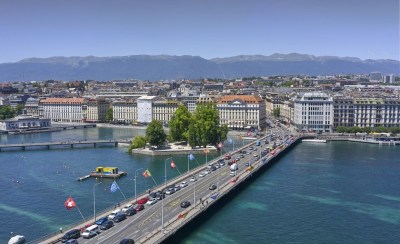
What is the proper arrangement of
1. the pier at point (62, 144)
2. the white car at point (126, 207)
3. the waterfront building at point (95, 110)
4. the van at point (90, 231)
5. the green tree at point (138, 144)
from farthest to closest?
1. the waterfront building at point (95, 110)
2. the pier at point (62, 144)
3. the green tree at point (138, 144)
4. the white car at point (126, 207)
5. the van at point (90, 231)

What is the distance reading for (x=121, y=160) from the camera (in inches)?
2783

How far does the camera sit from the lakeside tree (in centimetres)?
7712

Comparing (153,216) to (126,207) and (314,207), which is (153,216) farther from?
(314,207)

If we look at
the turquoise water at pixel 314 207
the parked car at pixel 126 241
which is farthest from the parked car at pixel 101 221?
the turquoise water at pixel 314 207

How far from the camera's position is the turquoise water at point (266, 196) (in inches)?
1522

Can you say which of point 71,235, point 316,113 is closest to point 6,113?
point 316,113

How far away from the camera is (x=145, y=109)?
399 ft

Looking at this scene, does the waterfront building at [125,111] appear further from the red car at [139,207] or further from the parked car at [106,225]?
the parked car at [106,225]

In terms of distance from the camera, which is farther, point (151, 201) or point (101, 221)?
point (151, 201)

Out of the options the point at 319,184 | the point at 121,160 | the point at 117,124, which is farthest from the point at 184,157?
the point at 117,124

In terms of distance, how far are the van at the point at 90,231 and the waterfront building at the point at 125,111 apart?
91338 mm

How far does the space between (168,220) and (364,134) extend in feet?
219

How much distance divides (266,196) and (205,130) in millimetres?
28497

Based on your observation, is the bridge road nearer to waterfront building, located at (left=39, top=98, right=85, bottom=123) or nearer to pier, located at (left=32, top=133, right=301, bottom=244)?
pier, located at (left=32, top=133, right=301, bottom=244)
